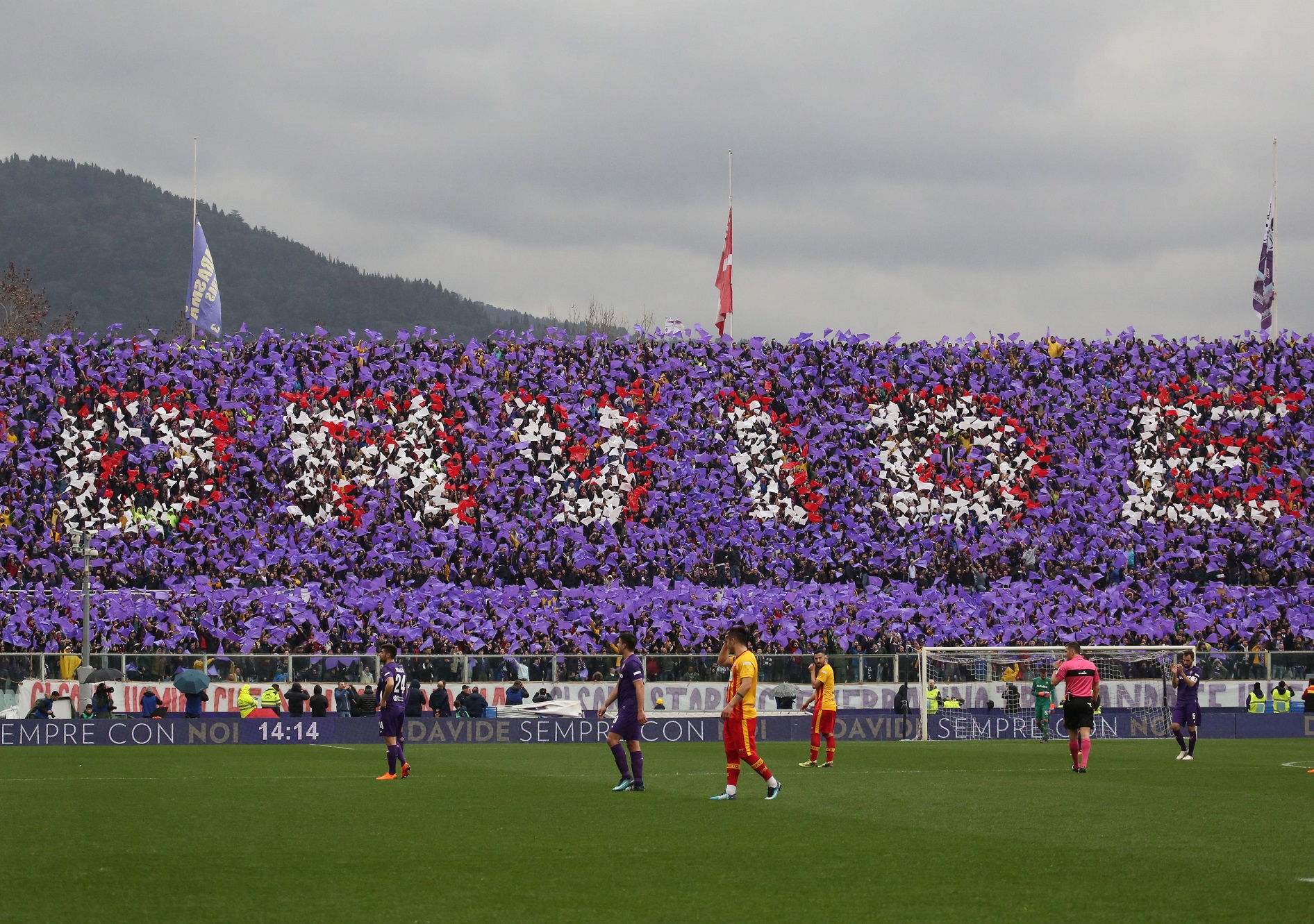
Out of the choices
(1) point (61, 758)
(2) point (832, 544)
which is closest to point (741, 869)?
(1) point (61, 758)

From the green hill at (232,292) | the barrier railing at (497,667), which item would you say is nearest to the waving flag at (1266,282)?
the barrier railing at (497,667)

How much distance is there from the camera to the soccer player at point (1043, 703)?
3525 centimetres

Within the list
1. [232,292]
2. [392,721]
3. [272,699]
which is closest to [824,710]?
[392,721]

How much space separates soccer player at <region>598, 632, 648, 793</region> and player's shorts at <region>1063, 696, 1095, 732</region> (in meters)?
7.51

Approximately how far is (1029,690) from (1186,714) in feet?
35.7

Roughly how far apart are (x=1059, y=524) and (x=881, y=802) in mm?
30504

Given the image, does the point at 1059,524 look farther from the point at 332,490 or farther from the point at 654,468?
the point at 332,490

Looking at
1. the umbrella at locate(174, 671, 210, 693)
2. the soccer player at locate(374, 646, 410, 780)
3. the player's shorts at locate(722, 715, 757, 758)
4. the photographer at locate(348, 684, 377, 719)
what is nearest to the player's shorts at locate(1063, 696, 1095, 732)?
the player's shorts at locate(722, 715, 757, 758)

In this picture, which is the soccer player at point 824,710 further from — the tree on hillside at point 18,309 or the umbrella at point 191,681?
the tree on hillside at point 18,309

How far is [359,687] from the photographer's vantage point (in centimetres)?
3597

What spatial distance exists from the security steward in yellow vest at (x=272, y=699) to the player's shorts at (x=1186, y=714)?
1920cm

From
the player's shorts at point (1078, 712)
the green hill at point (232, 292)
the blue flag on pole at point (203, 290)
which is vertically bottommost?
the player's shorts at point (1078, 712)

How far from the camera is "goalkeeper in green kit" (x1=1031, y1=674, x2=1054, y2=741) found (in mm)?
35250

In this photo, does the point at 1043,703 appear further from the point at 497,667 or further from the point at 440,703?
the point at 440,703
